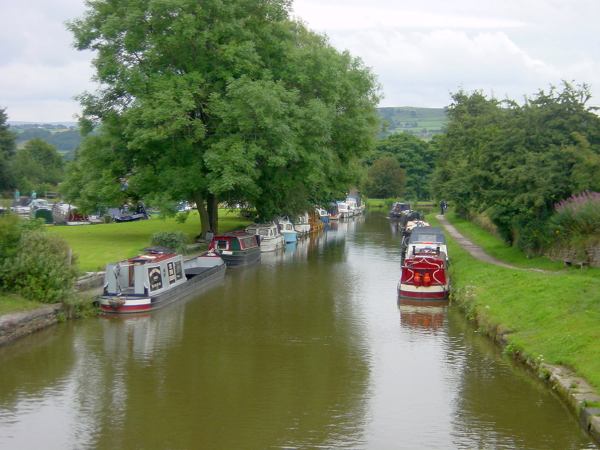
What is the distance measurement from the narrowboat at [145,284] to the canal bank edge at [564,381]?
1092cm

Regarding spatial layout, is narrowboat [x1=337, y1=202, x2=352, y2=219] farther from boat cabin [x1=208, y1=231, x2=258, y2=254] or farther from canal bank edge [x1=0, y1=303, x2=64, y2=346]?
canal bank edge [x1=0, y1=303, x2=64, y2=346]

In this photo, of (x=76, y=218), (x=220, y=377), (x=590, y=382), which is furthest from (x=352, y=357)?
(x=76, y=218)

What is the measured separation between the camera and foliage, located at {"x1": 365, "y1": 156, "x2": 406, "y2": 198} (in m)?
107

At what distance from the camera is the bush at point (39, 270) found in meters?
22.8

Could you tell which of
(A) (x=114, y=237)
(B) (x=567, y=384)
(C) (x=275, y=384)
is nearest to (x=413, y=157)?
(A) (x=114, y=237)

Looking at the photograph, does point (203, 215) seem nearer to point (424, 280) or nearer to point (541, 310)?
point (424, 280)

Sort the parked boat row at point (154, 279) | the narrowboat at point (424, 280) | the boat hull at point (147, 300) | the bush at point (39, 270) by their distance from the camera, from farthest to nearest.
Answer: the narrowboat at point (424, 280) < the parked boat row at point (154, 279) < the boat hull at point (147, 300) < the bush at point (39, 270)

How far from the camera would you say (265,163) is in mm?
39969

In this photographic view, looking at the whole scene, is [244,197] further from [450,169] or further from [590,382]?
[590,382]

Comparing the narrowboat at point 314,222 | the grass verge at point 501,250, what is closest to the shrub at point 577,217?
the grass verge at point 501,250

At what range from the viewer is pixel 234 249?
39000 millimetres

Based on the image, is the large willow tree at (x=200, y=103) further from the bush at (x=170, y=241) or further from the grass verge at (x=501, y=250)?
the grass verge at (x=501, y=250)

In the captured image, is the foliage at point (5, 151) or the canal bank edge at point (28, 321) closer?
the canal bank edge at point (28, 321)

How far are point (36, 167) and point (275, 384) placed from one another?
77965mm
